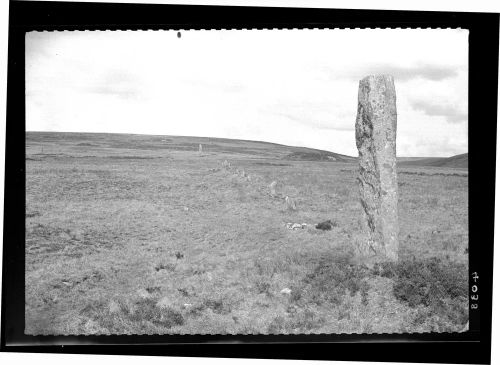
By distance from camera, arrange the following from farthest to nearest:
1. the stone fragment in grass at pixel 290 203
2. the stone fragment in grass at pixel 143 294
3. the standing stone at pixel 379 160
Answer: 1. the stone fragment in grass at pixel 290 203
2. the standing stone at pixel 379 160
3. the stone fragment in grass at pixel 143 294

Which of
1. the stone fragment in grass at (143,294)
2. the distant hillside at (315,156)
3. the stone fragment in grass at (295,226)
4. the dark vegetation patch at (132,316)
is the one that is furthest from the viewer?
the stone fragment in grass at (295,226)

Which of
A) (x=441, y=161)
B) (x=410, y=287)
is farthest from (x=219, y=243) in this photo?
(x=441, y=161)

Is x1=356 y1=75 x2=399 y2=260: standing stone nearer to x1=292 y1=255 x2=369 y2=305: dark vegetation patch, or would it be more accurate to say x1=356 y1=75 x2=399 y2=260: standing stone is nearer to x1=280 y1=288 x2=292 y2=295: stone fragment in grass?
x1=292 y1=255 x2=369 y2=305: dark vegetation patch

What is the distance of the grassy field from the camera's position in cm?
1118

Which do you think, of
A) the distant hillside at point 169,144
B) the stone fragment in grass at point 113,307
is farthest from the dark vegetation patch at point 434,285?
the stone fragment in grass at point 113,307

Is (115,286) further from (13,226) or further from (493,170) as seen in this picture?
(493,170)

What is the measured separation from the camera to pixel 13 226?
36.3 ft

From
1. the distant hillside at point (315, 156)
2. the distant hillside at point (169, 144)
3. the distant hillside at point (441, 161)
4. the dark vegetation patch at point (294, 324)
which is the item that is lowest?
the dark vegetation patch at point (294, 324)

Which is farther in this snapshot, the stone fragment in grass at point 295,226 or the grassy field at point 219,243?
the stone fragment in grass at point 295,226

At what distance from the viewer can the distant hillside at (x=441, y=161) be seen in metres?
11.3

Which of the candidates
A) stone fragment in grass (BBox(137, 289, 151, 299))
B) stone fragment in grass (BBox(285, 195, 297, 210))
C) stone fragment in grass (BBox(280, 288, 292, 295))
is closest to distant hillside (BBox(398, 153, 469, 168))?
stone fragment in grass (BBox(285, 195, 297, 210))

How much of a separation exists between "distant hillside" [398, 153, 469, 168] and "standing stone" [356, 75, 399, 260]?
322mm

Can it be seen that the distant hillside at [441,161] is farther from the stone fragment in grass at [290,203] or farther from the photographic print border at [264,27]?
the stone fragment in grass at [290,203]

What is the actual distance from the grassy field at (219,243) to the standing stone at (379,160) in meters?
0.26
